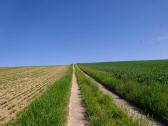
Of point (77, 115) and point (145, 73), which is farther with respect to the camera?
point (145, 73)

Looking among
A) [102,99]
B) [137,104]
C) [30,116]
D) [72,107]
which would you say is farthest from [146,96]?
[30,116]

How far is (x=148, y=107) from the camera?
13570 mm

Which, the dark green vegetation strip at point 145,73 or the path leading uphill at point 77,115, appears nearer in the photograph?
the path leading uphill at point 77,115

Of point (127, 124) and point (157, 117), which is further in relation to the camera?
point (157, 117)

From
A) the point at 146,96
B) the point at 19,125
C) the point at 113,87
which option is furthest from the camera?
the point at 113,87

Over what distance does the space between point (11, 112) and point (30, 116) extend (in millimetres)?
4679

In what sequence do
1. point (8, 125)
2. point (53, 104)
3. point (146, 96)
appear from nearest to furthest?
1. point (8, 125)
2. point (53, 104)
3. point (146, 96)

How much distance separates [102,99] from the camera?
15.7m

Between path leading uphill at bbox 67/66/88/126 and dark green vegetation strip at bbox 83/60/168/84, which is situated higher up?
dark green vegetation strip at bbox 83/60/168/84

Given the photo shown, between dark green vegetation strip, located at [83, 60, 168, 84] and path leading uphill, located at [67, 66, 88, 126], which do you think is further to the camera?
dark green vegetation strip, located at [83, 60, 168, 84]

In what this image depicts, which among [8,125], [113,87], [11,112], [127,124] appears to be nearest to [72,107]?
[11,112]

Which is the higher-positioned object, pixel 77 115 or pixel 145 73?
pixel 145 73

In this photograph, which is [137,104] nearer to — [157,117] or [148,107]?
[148,107]

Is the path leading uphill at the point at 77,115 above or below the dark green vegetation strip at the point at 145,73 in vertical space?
below
